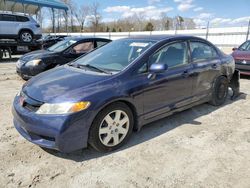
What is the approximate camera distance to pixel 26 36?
48.4ft

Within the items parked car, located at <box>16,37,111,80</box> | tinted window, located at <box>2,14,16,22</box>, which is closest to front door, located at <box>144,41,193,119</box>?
parked car, located at <box>16,37,111,80</box>

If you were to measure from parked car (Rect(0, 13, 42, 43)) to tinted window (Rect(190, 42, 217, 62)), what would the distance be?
39.8ft

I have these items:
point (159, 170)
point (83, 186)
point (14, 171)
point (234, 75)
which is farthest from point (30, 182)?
point (234, 75)

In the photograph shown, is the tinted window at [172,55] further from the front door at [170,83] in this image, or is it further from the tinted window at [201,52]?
the tinted window at [201,52]

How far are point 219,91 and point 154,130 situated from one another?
79.2 inches

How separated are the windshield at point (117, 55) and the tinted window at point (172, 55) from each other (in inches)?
8.4

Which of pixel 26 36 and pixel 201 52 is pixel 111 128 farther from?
pixel 26 36

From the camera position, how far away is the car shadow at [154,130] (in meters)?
3.15

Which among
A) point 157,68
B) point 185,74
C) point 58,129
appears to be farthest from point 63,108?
point 185,74

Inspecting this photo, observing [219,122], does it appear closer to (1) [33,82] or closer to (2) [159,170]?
(2) [159,170]

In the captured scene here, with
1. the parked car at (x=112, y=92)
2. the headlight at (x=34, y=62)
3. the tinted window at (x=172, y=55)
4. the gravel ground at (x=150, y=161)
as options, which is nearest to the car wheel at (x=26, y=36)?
the headlight at (x=34, y=62)

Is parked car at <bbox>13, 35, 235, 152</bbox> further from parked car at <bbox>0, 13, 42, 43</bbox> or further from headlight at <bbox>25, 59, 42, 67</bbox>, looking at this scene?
parked car at <bbox>0, 13, 42, 43</bbox>

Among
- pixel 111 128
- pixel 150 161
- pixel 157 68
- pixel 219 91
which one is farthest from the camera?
pixel 219 91

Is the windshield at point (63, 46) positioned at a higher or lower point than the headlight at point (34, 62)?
higher
